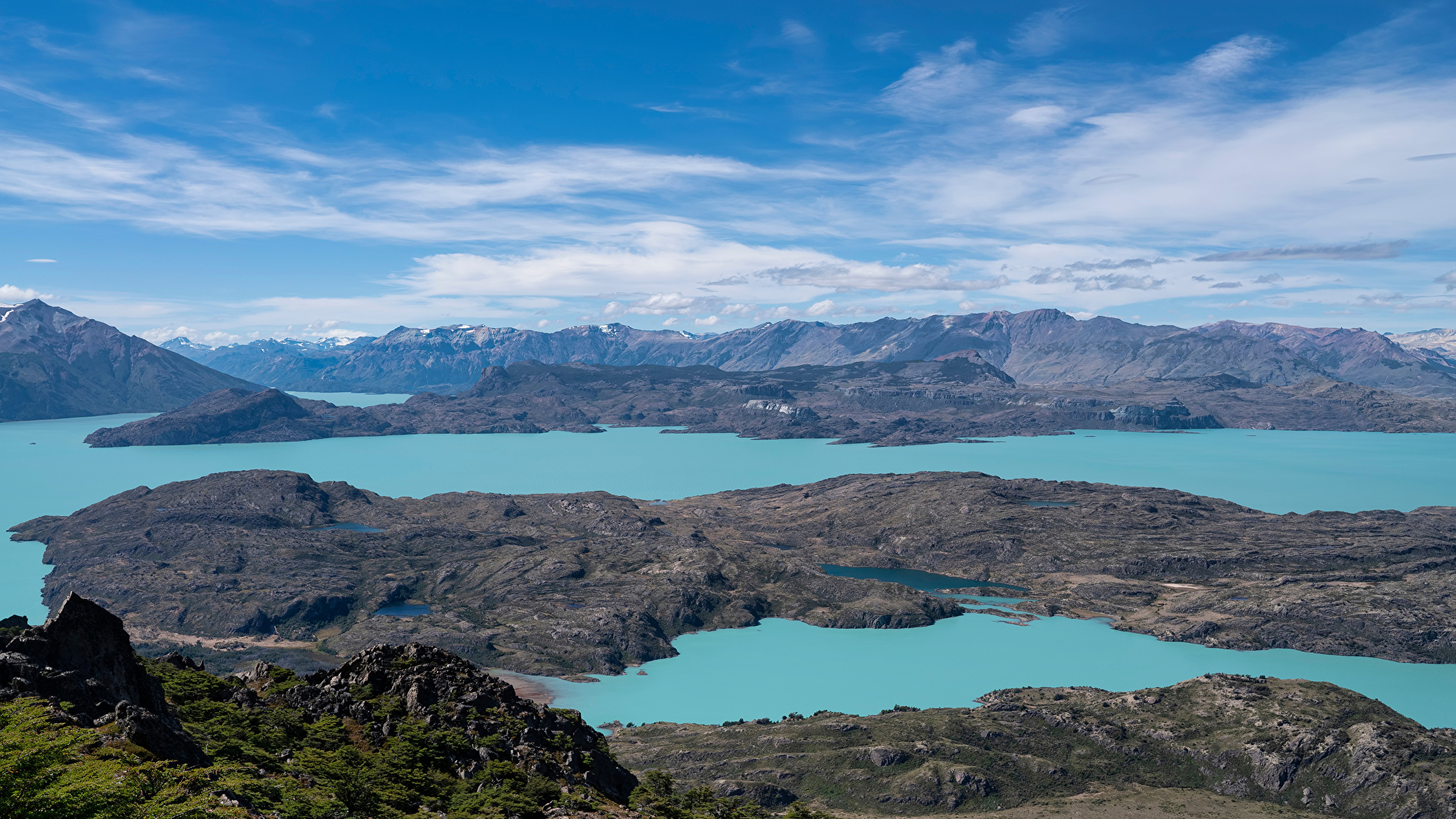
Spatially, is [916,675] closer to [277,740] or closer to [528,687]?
[528,687]

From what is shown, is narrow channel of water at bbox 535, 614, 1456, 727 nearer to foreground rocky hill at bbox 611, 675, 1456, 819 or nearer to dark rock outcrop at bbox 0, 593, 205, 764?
foreground rocky hill at bbox 611, 675, 1456, 819

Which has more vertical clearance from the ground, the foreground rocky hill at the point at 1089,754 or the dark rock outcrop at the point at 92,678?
the dark rock outcrop at the point at 92,678

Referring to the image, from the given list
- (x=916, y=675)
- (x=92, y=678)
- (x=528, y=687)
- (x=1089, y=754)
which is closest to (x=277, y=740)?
(x=92, y=678)

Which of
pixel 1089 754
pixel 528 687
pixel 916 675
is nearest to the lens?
pixel 1089 754

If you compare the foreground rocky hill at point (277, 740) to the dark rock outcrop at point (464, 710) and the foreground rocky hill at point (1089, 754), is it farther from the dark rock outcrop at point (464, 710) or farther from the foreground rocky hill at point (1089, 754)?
the foreground rocky hill at point (1089, 754)

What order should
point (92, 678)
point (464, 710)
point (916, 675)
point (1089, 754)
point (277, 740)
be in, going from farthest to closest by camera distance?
point (916, 675)
point (1089, 754)
point (464, 710)
point (277, 740)
point (92, 678)

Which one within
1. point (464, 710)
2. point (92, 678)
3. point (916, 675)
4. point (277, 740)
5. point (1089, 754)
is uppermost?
point (92, 678)

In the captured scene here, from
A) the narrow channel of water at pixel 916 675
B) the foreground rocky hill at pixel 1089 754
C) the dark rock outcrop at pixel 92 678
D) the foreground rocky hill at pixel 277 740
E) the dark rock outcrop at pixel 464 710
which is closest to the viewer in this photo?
the foreground rocky hill at pixel 277 740

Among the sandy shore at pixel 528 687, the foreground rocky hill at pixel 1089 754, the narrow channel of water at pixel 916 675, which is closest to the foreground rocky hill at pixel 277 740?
the foreground rocky hill at pixel 1089 754
